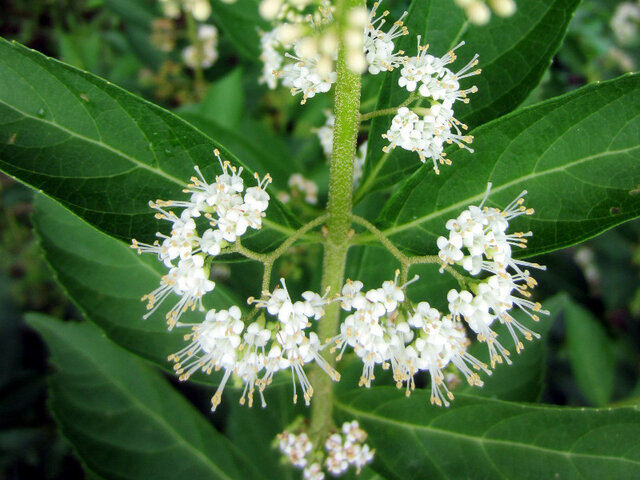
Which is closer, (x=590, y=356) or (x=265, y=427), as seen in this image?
(x=265, y=427)

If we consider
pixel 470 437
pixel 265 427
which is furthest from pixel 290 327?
pixel 265 427

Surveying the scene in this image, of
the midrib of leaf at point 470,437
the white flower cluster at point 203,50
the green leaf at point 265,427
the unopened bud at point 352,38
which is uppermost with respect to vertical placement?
the white flower cluster at point 203,50

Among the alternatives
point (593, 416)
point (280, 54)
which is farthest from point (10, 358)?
point (593, 416)

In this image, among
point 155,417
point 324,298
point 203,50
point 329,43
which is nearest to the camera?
point 329,43

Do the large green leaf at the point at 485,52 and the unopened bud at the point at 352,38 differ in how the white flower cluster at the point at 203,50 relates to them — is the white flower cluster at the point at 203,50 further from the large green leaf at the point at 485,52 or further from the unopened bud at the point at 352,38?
the unopened bud at the point at 352,38

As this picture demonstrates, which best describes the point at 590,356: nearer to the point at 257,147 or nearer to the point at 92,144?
the point at 257,147

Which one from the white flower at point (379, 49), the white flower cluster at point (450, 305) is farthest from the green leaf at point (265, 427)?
the white flower at point (379, 49)

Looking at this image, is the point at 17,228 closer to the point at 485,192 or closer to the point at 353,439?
the point at 353,439
